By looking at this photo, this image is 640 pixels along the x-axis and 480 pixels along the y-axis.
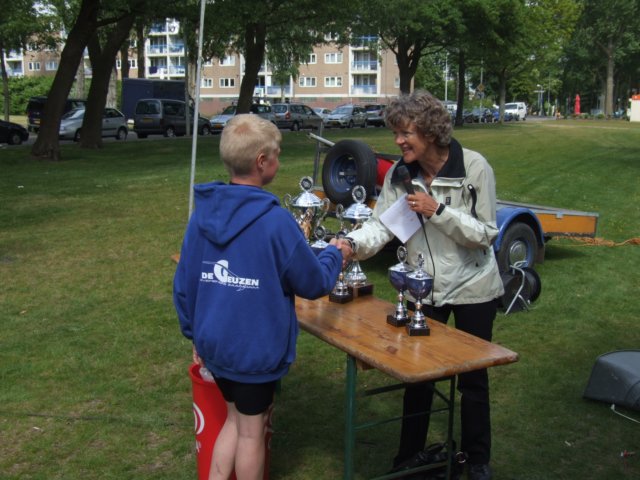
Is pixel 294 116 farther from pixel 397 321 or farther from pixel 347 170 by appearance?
pixel 397 321

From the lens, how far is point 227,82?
94.4m

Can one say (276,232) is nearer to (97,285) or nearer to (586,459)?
(586,459)

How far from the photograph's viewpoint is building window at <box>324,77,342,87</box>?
298ft

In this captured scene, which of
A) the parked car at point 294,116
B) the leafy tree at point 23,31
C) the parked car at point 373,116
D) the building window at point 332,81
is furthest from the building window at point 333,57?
the leafy tree at point 23,31

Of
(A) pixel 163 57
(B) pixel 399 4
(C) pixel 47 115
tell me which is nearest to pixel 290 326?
(C) pixel 47 115

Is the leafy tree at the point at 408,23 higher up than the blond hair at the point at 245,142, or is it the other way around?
the leafy tree at the point at 408,23

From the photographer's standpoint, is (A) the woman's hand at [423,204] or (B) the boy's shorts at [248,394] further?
(A) the woman's hand at [423,204]

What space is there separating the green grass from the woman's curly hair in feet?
5.73

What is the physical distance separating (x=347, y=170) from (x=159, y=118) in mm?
25359

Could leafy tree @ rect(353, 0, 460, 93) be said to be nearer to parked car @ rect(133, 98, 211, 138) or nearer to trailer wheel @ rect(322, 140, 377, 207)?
parked car @ rect(133, 98, 211, 138)

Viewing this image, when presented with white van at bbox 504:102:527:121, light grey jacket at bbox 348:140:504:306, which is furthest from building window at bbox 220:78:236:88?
light grey jacket at bbox 348:140:504:306

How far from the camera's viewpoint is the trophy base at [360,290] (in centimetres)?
369

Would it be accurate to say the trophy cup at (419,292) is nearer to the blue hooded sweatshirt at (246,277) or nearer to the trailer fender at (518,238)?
the blue hooded sweatshirt at (246,277)

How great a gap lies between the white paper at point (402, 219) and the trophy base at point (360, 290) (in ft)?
1.43
